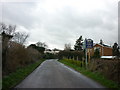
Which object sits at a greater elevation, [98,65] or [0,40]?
[0,40]

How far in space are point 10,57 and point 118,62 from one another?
9716 millimetres

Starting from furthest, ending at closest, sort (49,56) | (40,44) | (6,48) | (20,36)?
1. (40,44)
2. (49,56)
3. (20,36)
4. (6,48)

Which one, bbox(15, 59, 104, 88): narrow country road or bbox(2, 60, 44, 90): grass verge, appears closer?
bbox(2, 60, 44, 90): grass verge

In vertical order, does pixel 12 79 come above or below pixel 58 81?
above

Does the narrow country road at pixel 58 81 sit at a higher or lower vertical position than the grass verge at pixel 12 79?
lower

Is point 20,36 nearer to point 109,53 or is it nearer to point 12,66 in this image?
point 109,53

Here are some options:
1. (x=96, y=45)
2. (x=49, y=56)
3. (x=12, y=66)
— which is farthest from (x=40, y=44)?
(x=12, y=66)

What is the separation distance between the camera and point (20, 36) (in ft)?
169

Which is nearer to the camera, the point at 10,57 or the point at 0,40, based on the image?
the point at 0,40

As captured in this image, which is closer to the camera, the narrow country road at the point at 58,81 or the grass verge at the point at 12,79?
the grass verge at the point at 12,79

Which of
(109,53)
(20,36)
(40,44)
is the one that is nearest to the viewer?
(20,36)

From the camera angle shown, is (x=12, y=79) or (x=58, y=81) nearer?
(x=12, y=79)

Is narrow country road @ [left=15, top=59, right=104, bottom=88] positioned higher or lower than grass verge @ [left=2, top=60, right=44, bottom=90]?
lower

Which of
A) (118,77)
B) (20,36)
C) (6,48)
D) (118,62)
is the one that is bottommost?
(118,77)
